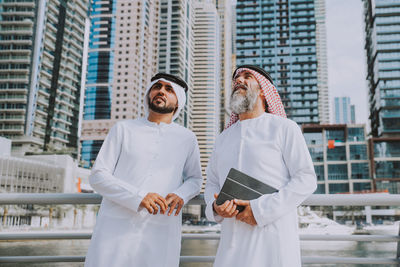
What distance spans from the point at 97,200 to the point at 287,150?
1.06 metres

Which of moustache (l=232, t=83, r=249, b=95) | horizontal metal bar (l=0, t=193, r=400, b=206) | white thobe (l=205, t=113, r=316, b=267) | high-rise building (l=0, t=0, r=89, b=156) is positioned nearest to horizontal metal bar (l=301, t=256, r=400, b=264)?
horizontal metal bar (l=0, t=193, r=400, b=206)

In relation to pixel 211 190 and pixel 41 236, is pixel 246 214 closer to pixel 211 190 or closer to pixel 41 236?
pixel 211 190

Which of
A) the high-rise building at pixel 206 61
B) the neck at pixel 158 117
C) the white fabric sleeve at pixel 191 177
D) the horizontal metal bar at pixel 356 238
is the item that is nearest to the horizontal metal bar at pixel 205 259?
the horizontal metal bar at pixel 356 238

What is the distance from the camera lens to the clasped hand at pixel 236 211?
1.54m

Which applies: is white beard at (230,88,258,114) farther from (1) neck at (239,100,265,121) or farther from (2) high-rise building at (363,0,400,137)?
(2) high-rise building at (363,0,400,137)

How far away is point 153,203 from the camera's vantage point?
170 centimetres

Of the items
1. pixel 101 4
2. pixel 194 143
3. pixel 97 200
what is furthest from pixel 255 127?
pixel 101 4

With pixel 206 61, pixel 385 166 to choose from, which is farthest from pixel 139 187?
pixel 206 61

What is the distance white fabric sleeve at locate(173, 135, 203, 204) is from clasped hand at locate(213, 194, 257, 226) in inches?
12.2

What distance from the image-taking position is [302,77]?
89.1 metres

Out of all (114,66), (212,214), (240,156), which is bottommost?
(212,214)

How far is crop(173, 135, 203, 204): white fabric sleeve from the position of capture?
73.0 inches

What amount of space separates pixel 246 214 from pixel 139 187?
60 cm

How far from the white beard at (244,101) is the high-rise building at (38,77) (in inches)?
2361
